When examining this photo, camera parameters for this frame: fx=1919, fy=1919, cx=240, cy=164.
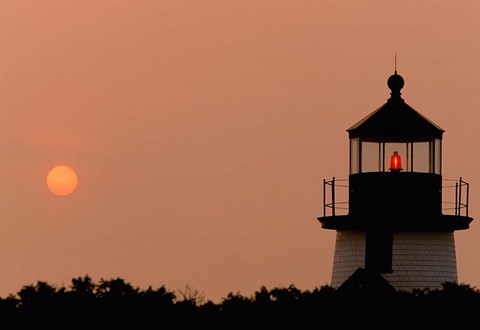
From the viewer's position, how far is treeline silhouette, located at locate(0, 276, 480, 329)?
126ft

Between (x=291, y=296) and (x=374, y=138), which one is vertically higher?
(x=374, y=138)

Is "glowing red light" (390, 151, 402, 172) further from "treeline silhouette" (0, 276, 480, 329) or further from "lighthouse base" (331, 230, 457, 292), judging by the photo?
"treeline silhouette" (0, 276, 480, 329)

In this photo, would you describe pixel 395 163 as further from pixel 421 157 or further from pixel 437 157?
pixel 437 157

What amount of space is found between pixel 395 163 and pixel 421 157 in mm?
778

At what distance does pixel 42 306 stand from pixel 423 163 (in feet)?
42.9

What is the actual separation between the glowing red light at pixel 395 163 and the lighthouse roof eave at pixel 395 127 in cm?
52

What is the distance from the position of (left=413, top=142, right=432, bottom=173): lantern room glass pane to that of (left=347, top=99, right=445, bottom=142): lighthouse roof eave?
179 millimetres

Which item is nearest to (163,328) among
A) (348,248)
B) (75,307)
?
(75,307)

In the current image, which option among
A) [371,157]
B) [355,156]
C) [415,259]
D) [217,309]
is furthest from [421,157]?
[217,309]

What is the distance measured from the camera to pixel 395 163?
47.9m

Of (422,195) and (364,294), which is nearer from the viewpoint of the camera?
(364,294)

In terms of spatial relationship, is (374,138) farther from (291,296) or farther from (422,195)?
(291,296)

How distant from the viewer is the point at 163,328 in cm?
3825

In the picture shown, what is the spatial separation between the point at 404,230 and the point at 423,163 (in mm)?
1909
